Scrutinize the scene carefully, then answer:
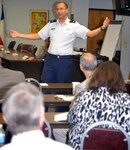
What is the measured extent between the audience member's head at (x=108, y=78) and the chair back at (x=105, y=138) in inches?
11.8

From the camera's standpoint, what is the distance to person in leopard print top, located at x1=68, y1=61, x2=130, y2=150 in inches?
97.7

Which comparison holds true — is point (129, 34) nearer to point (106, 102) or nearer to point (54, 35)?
point (54, 35)

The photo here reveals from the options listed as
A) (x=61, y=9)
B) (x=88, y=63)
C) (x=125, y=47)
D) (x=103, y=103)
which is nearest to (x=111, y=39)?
(x=125, y=47)

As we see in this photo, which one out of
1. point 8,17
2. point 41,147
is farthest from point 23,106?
point 8,17

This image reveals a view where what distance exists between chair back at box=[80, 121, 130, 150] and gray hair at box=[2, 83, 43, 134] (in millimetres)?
984

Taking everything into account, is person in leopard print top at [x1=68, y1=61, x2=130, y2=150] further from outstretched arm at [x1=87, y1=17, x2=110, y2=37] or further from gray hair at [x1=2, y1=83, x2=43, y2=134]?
outstretched arm at [x1=87, y1=17, x2=110, y2=37]

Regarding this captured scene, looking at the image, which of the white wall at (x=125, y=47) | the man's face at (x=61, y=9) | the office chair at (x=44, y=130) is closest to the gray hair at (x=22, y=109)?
the office chair at (x=44, y=130)

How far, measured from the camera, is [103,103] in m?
2.48

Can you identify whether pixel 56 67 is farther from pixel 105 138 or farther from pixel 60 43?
pixel 105 138

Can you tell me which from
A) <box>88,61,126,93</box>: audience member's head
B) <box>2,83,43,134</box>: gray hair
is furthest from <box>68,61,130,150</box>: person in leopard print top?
<box>2,83,43,134</box>: gray hair

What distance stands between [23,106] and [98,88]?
123 centimetres

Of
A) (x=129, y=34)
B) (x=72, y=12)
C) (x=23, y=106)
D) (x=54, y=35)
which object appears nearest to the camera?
(x=23, y=106)

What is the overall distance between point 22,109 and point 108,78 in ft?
4.29

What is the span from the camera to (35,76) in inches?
296
